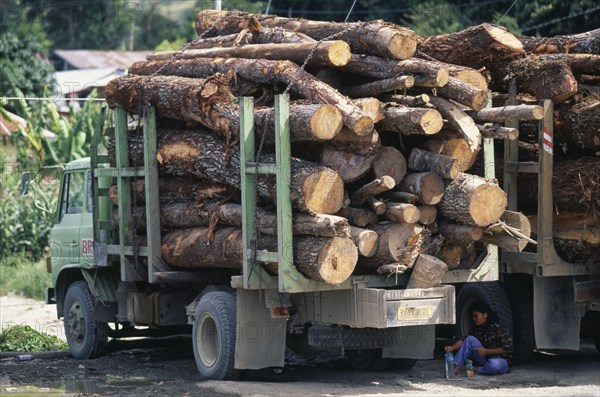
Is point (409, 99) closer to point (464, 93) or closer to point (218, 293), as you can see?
point (464, 93)

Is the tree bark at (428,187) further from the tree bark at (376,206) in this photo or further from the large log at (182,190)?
the large log at (182,190)

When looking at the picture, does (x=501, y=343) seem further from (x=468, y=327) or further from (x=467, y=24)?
(x=467, y=24)

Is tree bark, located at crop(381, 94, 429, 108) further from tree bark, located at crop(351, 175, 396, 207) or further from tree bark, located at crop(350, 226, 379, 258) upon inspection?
tree bark, located at crop(350, 226, 379, 258)

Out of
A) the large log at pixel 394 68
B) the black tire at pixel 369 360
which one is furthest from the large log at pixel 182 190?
the black tire at pixel 369 360

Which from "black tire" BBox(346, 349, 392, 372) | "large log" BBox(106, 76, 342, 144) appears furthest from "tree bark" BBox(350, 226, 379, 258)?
"black tire" BBox(346, 349, 392, 372)

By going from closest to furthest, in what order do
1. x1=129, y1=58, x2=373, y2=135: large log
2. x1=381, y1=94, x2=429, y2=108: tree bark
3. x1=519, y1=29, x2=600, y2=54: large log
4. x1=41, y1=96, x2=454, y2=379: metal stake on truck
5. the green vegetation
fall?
x1=129, y1=58, x2=373, y2=135: large log → x1=41, y1=96, x2=454, y2=379: metal stake on truck → x1=381, y1=94, x2=429, y2=108: tree bark → x1=519, y1=29, x2=600, y2=54: large log → the green vegetation

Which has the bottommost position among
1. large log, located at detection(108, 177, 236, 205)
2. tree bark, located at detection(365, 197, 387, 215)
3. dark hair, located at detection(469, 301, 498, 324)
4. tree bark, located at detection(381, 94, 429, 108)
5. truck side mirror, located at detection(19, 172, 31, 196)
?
dark hair, located at detection(469, 301, 498, 324)

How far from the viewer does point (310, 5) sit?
37.5 meters

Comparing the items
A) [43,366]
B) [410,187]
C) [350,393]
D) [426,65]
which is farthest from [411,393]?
[43,366]

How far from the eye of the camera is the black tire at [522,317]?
12.6 meters

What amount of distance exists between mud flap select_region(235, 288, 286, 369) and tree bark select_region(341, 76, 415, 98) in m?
2.13

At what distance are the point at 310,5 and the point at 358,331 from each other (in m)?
27.1

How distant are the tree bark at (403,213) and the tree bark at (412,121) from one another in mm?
679

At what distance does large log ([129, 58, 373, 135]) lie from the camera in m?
10.4
